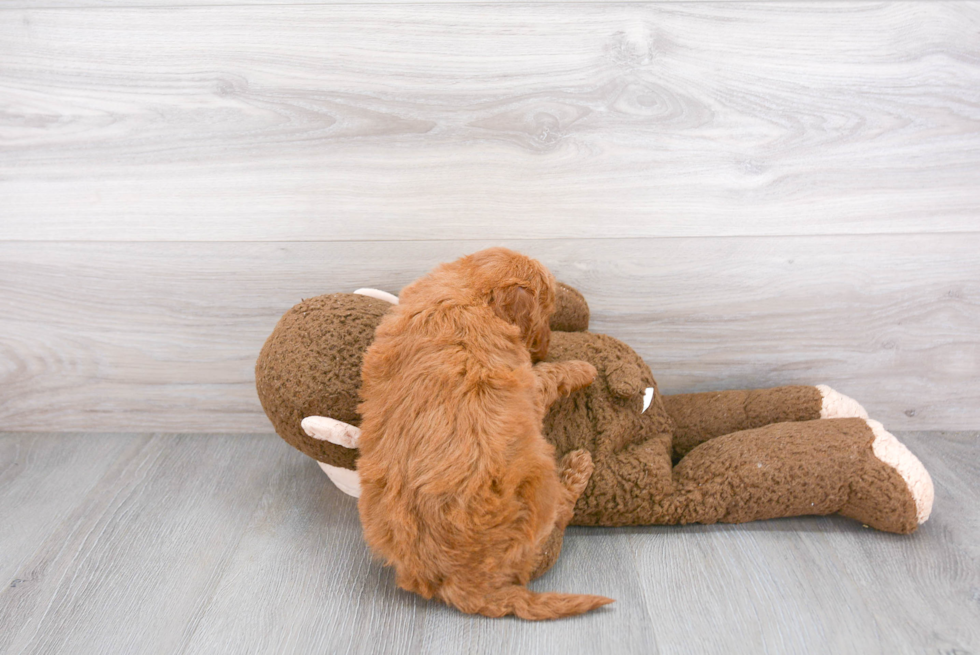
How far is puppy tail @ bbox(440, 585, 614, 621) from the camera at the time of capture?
960mm

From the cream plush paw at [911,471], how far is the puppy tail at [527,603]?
0.54 meters

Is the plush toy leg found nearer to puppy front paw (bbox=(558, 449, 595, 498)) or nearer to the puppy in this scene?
puppy front paw (bbox=(558, 449, 595, 498))

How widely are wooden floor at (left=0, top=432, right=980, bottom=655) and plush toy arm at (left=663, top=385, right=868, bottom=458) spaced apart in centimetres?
20

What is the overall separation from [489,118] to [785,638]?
3.17 feet

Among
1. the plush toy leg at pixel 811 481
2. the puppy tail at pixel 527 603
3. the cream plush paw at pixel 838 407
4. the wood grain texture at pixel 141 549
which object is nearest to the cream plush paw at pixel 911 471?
the plush toy leg at pixel 811 481

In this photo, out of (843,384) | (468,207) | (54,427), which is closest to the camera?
(468,207)

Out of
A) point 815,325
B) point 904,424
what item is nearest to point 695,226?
point 815,325

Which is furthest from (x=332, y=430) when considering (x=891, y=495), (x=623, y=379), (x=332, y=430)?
(x=891, y=495)

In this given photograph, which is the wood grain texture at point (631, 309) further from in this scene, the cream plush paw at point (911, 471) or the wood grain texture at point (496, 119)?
the cream plush paw at point (911, 471)

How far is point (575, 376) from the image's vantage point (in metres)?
1.09

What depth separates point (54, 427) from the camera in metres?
1.53

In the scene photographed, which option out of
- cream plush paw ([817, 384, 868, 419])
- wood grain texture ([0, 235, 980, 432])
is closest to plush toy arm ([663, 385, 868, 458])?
cream plush paw ([817, 384, 868, 419])

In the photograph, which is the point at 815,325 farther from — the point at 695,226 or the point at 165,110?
the point at 165,110

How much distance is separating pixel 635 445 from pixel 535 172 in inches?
21.1
